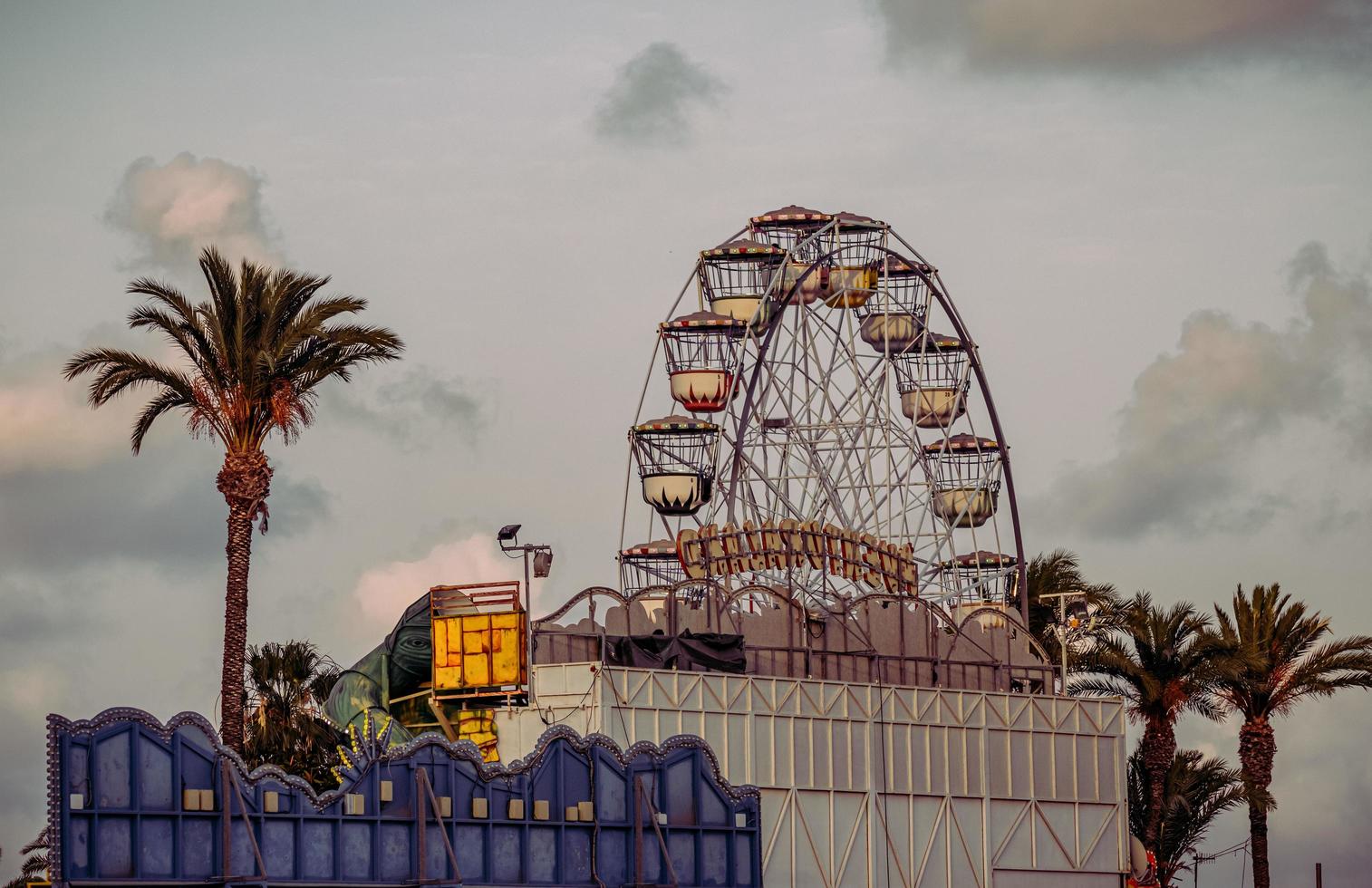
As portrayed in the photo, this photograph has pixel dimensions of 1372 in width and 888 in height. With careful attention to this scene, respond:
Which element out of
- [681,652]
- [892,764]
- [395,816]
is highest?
[681,652]

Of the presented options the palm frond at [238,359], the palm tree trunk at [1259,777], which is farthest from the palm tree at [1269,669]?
the palm frond at [238,359]

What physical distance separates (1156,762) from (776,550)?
15.4 meters

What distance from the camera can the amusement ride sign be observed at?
6112 cm

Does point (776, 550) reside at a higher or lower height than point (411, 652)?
higher

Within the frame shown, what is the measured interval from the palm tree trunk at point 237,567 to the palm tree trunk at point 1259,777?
105 ft

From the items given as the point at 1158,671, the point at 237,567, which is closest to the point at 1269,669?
the point at 1158,671

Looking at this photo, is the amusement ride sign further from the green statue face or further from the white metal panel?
the green statue face

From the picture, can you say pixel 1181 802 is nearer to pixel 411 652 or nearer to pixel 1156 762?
pixel 1156 762

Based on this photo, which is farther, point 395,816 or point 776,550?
point 776,550

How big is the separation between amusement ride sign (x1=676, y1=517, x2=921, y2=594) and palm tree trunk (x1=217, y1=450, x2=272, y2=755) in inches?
533

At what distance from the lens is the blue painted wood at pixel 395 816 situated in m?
37.2

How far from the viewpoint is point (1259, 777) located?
2753 inches

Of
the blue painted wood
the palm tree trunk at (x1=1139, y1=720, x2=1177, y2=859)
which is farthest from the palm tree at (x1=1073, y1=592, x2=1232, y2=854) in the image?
the blue painted wood

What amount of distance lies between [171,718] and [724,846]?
1226 centimetres
